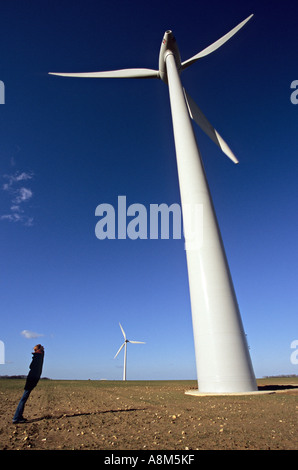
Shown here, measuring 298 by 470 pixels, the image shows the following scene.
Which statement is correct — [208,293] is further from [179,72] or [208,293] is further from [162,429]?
[179,72]

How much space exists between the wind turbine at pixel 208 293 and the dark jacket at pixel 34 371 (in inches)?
342

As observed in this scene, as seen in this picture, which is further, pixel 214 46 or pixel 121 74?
pixel 121 74

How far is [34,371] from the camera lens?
32.2 feet

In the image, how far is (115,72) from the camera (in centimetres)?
2934

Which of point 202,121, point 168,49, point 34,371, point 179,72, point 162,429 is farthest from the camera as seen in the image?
point 179,72

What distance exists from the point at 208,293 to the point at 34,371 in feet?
31.7

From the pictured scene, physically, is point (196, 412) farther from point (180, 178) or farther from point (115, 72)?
point (115, 72)

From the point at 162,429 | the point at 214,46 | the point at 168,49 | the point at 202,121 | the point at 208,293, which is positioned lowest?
the point at 162,429

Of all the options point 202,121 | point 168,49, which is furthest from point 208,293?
point 168,49

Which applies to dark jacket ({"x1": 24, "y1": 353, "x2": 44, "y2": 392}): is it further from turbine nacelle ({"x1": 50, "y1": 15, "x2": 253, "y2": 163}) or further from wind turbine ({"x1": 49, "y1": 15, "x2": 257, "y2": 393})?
turbine nacelle ({"x1": 50, "y1": 15, "x2": 253, "y2": 163})

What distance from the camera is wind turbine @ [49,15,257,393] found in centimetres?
1379

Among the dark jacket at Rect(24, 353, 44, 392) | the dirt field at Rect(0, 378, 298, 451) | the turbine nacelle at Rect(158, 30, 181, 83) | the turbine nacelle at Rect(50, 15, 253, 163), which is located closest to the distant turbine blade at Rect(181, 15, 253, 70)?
the turbine nacelle at Rect(50, 15, 253, 163)

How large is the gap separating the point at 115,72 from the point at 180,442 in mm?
33255

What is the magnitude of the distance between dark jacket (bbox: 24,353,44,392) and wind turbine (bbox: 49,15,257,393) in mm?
8697
